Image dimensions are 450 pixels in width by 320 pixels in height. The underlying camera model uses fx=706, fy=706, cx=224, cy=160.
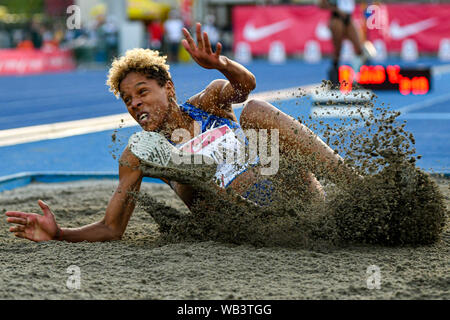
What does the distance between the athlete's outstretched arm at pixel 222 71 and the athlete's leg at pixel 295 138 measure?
11 cm

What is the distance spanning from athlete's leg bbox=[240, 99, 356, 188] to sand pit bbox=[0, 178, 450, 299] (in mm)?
402

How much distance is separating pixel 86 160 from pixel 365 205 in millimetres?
4405

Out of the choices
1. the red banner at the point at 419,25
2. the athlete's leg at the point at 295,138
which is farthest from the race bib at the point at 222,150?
the red banner at the point at 419,25

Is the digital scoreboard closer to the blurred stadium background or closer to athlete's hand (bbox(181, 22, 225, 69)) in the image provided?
the blurred stadium background

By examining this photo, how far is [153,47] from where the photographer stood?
93.8 feet

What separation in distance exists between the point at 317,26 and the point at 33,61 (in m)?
10.6

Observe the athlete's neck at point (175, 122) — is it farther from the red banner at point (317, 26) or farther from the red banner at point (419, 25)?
the red banner at point (419, 25)

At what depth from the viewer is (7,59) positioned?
913 inches

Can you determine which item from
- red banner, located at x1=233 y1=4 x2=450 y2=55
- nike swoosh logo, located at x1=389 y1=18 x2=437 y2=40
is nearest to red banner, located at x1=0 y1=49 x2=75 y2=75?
red banner, located at x1=233 y1=4 x2=450 y2=55

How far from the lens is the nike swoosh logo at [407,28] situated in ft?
84.4

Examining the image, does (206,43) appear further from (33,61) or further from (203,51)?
(33,61)

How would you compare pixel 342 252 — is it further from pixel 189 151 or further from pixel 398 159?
pixel 189 151

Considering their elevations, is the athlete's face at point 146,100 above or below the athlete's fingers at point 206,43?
below

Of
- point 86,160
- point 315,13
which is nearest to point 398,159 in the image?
point 86,160
